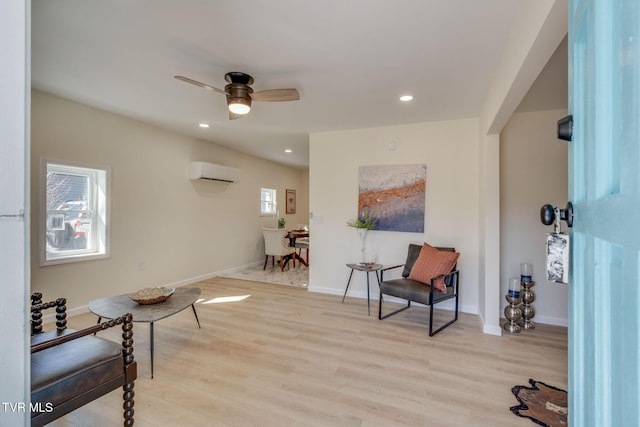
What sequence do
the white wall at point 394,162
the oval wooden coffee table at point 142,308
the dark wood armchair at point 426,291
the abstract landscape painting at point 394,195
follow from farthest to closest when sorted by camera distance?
the abstract landscape painting at point 394,195, the white wall at point 394,162, the dark wood armchair at point 426,291, the oval wooden coffee table at point 142,308

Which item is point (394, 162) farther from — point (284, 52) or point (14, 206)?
point (14, 206)

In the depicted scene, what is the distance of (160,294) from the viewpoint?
8.71 ft

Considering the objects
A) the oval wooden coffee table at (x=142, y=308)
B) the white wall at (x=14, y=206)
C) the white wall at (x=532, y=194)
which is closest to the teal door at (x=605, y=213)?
the white wall at (x=14, y=206)

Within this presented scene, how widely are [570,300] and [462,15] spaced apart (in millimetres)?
1747

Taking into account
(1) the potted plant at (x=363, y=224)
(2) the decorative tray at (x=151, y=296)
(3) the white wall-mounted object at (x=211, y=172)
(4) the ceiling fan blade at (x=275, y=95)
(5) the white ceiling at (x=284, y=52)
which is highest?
(5) the white ceiling at (x=284, y=52)

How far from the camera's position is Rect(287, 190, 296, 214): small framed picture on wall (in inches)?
317

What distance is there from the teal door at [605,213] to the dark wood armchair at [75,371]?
1892mm

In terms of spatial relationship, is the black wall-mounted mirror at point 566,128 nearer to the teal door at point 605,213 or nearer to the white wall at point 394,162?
the teal door at point 605,213

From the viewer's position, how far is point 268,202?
7238 mm

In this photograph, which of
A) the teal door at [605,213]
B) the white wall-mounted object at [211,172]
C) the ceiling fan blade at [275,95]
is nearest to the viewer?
the teal door at [605,213]

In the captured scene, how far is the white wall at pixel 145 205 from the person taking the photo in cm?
331

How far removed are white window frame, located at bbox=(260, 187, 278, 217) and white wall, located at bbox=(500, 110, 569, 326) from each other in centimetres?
487

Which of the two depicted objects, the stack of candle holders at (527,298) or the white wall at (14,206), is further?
the stack of candle holders at (527,298)

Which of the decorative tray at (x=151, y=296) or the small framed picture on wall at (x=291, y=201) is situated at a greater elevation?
the small framed picture on wall at (x=291, y=201)
